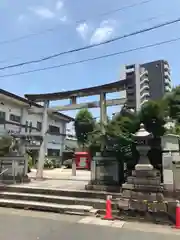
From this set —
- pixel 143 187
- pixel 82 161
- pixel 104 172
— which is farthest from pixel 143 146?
pixel 82 161

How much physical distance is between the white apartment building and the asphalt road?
1452cm

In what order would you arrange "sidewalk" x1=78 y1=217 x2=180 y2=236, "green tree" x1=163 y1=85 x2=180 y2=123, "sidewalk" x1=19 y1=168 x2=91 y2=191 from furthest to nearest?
"sidewalk" x1=19 y1=168 x2=91 y2=191 < "green tree" x1=163 y1=85 x2=180 y2=123 < "sidewalk" x1=78 y1=217 x2=180 y2=236

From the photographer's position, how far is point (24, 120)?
1271 inches

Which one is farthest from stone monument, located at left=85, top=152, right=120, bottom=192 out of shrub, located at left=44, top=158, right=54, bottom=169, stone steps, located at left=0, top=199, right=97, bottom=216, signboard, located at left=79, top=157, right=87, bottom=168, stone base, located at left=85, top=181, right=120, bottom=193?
signboard, located at left=79, top=157, right=87, bottom=168

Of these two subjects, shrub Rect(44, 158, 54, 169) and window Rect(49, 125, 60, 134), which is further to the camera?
window Rect(49, 125, 60, 134)

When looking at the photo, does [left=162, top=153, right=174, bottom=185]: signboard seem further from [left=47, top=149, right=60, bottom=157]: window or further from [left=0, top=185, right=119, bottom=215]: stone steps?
[left=47, top=149, right=60, bottom=157]: window

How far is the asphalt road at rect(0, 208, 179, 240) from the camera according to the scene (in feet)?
21.4

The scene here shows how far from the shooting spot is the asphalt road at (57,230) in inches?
257

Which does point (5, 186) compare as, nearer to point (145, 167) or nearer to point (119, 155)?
point (119, 155)

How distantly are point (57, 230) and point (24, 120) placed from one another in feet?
86.2

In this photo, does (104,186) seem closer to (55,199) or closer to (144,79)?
(55,199)

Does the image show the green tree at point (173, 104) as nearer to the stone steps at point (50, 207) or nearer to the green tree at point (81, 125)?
the stone steps at point (50, 207)

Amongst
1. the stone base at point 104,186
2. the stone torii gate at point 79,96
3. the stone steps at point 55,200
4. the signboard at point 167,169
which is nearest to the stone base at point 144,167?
the signboard at point 167,169

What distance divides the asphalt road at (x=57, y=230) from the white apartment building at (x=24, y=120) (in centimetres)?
1452
